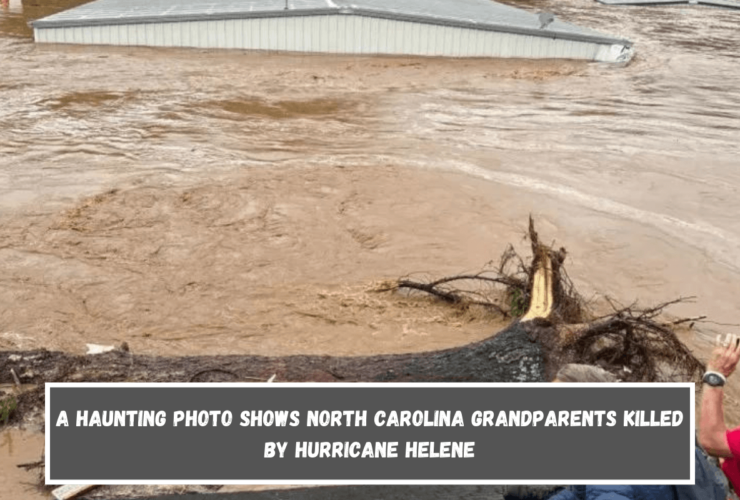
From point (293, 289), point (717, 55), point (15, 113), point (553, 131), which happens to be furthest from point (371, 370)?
point (717, 55)

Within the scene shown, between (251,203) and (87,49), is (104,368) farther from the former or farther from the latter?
(87,49)

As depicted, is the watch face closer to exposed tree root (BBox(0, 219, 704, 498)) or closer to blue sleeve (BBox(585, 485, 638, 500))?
blue sleeve (BBox(585, 485, 638, 500))

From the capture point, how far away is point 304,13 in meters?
21.7

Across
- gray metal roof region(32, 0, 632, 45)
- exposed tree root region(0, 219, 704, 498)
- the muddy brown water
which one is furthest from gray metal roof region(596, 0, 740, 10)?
exposed tree root region(0, 219, 704, 498)

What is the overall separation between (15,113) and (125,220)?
22.0 ft

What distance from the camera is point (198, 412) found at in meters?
4.12

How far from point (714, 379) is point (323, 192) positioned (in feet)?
28.4

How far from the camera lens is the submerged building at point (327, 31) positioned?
21.8m

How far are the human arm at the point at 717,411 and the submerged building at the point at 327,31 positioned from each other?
19265 mm

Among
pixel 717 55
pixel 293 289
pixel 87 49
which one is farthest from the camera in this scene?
pixel 717 55

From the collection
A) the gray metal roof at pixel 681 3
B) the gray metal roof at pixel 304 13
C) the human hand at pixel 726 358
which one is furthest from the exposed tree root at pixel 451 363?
the gray metal roof at pixel 681 3

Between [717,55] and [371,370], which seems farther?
[717,55]

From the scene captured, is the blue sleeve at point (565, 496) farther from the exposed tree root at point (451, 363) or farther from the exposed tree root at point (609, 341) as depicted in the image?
the exposed tree root at point (609, 341)

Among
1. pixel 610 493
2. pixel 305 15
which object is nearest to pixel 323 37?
pixel 305 15
